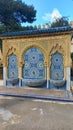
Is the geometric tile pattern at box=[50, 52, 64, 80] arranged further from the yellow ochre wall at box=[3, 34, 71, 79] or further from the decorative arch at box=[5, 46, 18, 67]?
the decorative arch at box=[5, 46, 18, 67]

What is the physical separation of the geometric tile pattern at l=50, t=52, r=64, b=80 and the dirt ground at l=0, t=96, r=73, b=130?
9.58 feet

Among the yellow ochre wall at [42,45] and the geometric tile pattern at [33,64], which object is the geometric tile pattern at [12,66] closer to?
the yellow ochre wall at [42,45]

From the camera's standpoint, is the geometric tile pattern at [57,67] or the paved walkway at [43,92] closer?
the paved walkway at [43,92]

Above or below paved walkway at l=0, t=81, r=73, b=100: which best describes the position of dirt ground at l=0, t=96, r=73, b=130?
above

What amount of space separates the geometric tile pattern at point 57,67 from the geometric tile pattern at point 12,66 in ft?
8.13

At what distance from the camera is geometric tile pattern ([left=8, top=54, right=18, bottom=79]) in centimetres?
1162

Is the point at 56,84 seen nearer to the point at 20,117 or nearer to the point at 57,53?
the point at 57,53

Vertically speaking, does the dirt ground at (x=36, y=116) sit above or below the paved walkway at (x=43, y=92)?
above

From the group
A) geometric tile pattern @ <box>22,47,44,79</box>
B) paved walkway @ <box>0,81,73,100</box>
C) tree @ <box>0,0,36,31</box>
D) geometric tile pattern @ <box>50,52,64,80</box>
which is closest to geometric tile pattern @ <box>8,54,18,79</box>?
geometric tile pattern @ <box>22,47,44,79</box>

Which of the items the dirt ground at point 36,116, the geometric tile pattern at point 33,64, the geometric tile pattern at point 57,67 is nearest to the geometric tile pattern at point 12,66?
the geometric tile pattern at point 33,64

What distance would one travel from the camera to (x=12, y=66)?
11.8 m

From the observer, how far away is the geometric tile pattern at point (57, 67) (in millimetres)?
10422

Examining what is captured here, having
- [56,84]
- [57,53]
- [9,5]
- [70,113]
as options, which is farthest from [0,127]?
[9,5]

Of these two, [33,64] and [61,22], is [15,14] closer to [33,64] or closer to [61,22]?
[61,22]
